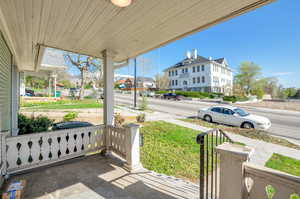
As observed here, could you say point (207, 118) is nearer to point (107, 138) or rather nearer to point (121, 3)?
point (107, 138)

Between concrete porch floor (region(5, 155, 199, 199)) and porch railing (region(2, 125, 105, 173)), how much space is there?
21 cm

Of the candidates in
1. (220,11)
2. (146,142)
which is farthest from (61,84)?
(220,11)

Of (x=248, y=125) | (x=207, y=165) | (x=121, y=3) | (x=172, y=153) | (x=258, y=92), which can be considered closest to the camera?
(x=121, y=3)

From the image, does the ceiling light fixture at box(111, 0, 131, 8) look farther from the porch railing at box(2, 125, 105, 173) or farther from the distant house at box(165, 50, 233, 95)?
the distant house at box(165, 50, 233, 95)

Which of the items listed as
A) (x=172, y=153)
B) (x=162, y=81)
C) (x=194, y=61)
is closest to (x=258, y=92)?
(x=194, y=61)

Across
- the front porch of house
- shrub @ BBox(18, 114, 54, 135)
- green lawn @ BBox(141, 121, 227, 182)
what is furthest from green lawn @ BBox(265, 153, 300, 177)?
shrub @ BBox(18, 114, 54, 135)

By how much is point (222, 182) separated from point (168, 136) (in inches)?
178

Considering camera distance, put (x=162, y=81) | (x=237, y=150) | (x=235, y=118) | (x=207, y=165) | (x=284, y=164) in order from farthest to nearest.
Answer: (x=162, y=81) < (x=235, y=118) < (x=284, y=164) < (x=207, y=165) < (x=237, y=150)

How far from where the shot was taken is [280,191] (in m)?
1.36

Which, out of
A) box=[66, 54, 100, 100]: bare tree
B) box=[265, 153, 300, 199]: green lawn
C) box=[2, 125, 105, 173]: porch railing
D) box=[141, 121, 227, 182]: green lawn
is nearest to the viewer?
box=[2, 125, 105, 173]: porch railing

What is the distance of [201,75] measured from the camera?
33.1m

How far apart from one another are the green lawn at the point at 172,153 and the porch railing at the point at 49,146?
60.0 inches

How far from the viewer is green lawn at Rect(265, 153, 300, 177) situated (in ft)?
12.4

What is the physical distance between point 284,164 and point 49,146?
20.2 ft
